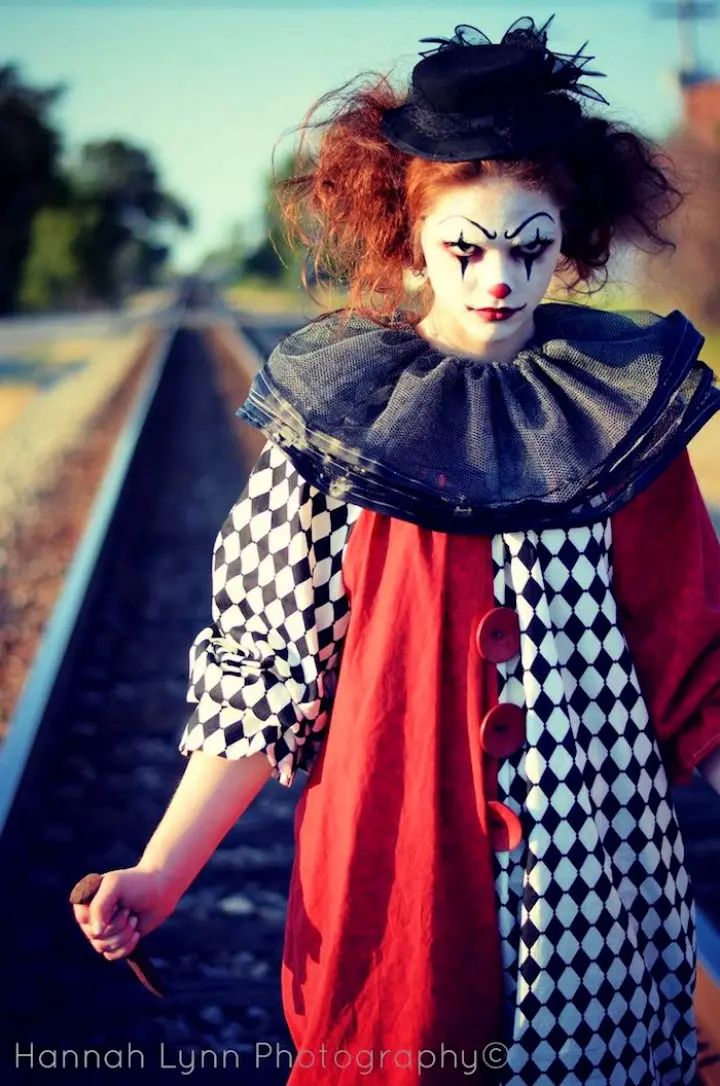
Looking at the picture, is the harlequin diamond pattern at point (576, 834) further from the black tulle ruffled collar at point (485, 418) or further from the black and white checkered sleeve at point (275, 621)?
the black and white checkered sleeve at point (275, 621)

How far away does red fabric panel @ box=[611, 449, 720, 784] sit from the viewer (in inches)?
64.2

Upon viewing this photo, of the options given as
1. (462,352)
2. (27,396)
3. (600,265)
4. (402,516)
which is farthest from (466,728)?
(27,396)

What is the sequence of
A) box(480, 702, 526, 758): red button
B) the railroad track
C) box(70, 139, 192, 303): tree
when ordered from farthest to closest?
box(70, 139, 192, 303): tree < the railroad track < box(480, 702, 526, 758): red button

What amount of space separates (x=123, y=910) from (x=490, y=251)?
963 millimetres

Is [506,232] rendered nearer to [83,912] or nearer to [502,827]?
[502,827]

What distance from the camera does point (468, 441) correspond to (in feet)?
5.11

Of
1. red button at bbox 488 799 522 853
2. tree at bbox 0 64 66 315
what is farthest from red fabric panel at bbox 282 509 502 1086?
tree at bbox 0 64 66 315

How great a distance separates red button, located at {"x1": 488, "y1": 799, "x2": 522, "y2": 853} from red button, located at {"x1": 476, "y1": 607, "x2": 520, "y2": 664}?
183 millimetres

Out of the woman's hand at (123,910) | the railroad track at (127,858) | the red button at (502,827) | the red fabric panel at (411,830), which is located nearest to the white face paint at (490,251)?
the red fabric panel at (411,830)

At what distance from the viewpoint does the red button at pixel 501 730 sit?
149 centimetres

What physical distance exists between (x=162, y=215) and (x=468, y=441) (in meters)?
103

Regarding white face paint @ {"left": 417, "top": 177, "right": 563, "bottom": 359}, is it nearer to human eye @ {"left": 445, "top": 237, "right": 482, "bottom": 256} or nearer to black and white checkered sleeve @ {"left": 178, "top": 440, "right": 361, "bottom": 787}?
human eye @ {"left": 445, "top": 237, "right": 482, "bottom": 256}

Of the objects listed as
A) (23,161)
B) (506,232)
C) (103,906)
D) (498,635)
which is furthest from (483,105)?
(23,161)

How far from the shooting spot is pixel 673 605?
5.39 feet
